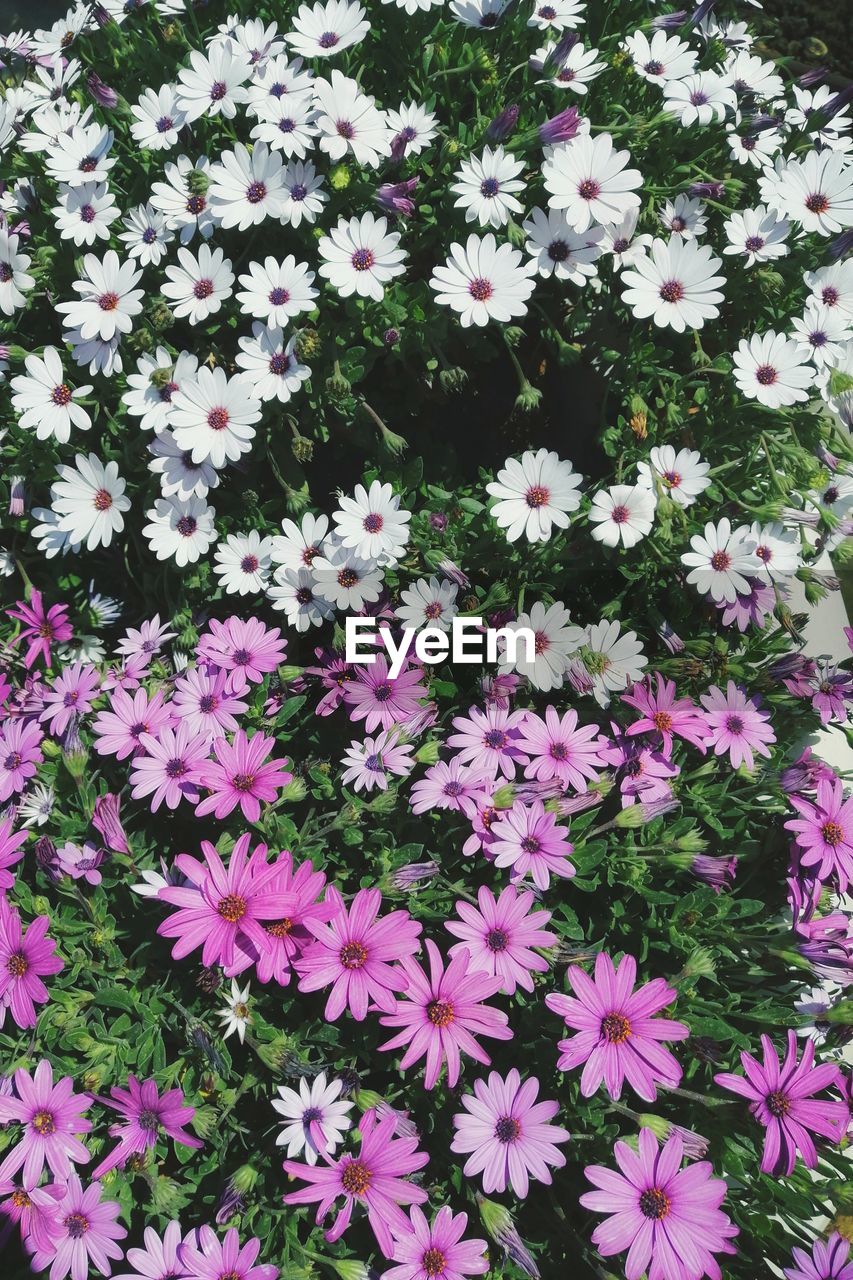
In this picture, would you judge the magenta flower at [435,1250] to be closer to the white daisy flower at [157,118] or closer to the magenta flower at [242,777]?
the magenta flower at [242,777]

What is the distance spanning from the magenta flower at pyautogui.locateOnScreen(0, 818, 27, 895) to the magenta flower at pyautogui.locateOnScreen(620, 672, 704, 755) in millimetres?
1171

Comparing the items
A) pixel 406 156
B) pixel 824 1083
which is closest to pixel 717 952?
pixel 824 1083

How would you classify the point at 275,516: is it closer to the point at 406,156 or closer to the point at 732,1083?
the point at 406,156

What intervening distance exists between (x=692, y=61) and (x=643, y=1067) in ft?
6.95

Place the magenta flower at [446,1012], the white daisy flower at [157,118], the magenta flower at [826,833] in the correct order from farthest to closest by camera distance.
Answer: the white daisy flower at [157,118] → the magenta flower at [826,833] → the magenta flower at [446,1012]

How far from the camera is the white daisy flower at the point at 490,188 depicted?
1.81 m

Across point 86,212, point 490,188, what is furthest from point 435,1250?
point 86,212

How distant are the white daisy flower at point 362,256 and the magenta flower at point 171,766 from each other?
3.19 ft

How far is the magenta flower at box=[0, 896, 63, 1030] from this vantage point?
4.83 ft

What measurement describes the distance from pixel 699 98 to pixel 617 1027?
197 centimetres

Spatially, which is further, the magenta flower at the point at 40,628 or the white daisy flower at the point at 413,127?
the magenta flower at the point at 40,628

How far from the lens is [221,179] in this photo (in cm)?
191

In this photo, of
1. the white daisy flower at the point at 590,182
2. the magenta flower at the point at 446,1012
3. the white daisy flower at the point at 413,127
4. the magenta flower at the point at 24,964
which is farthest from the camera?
the white daisy flower at the point at 413,127

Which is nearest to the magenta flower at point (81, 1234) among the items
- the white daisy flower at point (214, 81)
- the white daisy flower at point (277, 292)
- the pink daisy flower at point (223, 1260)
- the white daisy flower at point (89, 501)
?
the pink daisy flower at point (223, 1260)
